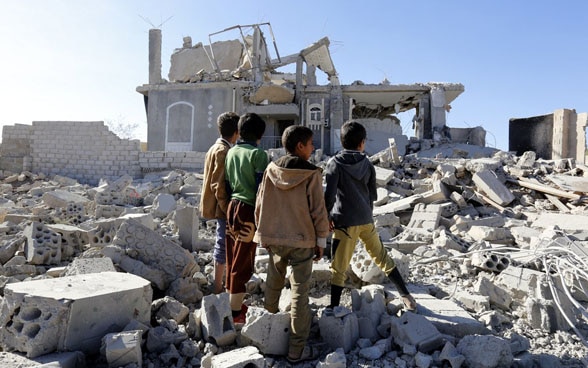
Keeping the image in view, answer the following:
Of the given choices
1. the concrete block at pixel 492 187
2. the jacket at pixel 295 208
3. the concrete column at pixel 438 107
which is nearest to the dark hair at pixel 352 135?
the jacket at pixel 295 208

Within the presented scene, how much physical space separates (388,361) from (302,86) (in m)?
15.5

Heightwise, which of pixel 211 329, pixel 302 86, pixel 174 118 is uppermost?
pixel 302 86

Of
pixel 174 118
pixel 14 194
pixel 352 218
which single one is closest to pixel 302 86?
pixel 174 118

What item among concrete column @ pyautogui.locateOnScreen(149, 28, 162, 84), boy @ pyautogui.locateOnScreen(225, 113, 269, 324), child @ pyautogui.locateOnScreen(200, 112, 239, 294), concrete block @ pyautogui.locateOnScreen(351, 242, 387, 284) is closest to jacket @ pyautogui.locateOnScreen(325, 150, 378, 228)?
boy @ pyautogui.locateOnScreen(225, 113, 269, 324)

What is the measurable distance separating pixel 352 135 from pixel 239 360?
1770 mm

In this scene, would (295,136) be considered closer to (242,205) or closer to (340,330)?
(242,205)

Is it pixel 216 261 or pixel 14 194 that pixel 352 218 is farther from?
pixel 14 194

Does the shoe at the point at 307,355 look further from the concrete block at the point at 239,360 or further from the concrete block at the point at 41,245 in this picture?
the concrete block at the point at 41,245

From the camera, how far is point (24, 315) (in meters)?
2.48

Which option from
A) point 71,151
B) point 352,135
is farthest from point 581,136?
point 71,151

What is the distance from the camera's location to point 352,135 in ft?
10.2

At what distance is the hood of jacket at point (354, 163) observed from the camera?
3.08m

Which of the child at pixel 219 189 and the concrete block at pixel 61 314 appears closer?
the concrete block at pixel 61 314

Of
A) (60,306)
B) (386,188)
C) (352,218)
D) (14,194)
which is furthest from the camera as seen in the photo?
(14,194)
